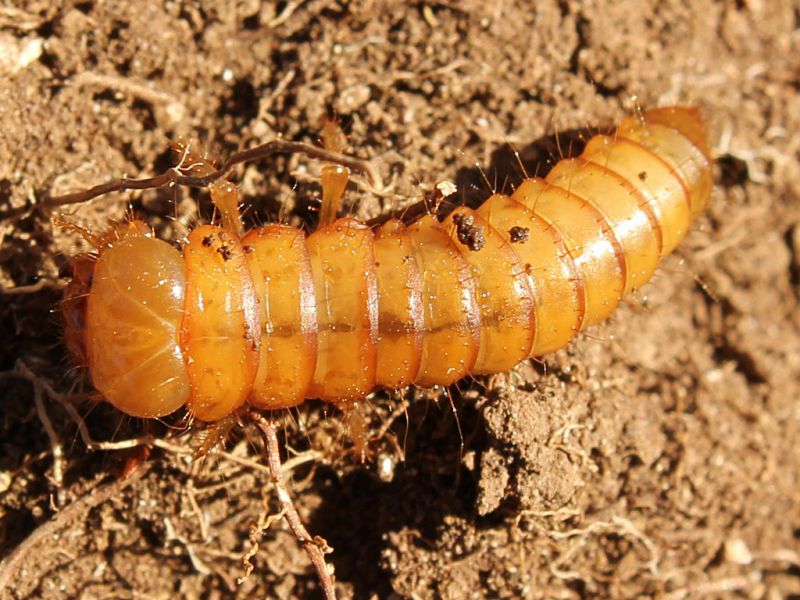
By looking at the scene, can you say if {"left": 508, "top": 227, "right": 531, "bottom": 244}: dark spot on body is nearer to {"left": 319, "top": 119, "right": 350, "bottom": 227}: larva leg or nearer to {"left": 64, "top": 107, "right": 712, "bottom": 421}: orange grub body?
{"left": 64, "top": 107, "right": 712, "bottom": 421}: orange grub body

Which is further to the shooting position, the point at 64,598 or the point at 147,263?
the point at 64,598

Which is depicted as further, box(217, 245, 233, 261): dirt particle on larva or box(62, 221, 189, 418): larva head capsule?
box(217, 245, 233, 261): dirt particle on larva

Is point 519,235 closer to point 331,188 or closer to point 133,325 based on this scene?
point 331,188

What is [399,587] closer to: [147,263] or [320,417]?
[320,417]

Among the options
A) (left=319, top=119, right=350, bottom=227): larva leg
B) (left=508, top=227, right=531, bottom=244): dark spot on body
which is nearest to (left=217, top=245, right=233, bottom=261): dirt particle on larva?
(left=319, top=119, right=350, bottom=227): larva leg

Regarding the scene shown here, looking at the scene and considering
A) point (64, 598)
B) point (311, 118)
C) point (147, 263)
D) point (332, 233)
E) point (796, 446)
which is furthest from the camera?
point (796, 446)

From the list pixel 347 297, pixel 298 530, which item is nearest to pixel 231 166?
pixel 347 297

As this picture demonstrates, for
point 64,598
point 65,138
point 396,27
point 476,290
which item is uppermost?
point 396,27

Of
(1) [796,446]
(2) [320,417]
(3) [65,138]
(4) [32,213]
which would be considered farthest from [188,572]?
(1) [796,446]
